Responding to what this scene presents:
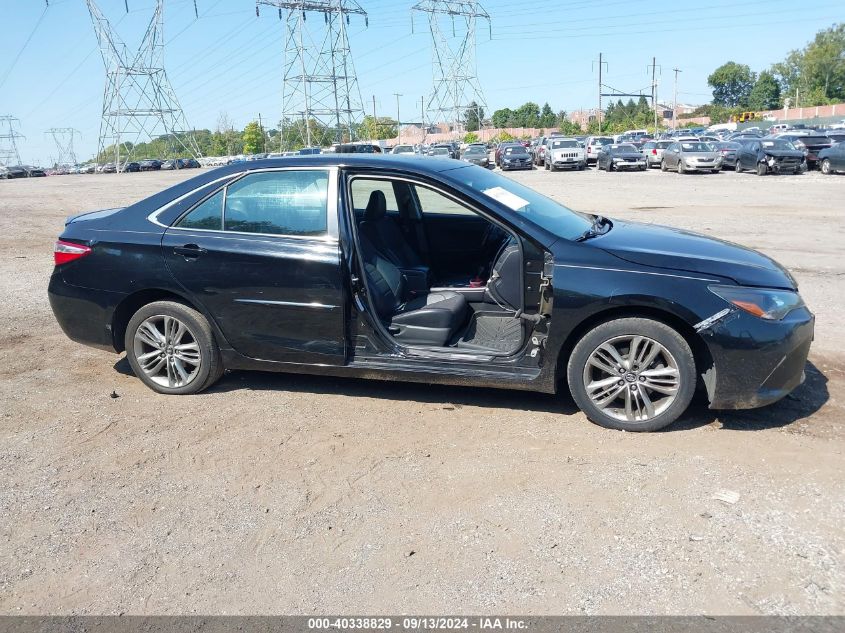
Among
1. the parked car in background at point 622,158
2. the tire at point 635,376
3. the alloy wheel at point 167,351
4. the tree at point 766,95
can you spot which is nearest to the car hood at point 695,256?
the tire at point 635,376

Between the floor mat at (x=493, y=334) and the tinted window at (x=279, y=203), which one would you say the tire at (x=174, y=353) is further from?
the floor mat at (x=493, y=334)

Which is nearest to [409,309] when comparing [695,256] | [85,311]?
[695,256]

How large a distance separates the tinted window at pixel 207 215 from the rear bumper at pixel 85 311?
28.8 inches

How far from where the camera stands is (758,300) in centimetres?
410

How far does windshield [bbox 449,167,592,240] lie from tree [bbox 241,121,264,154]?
109897 mm

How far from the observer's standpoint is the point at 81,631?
2.83 meters

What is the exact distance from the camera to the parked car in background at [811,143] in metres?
29.6

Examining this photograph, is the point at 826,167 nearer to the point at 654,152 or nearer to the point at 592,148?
the point at 654,152

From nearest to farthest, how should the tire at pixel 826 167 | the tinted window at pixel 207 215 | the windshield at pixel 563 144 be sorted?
the tinted window at pixel 207 215 → the tire at pixel 826 167 → the windshield at pixel 563 144

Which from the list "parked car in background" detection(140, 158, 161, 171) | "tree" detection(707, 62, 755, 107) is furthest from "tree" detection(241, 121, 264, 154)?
"tree" detection(707, 62, 755, 107)

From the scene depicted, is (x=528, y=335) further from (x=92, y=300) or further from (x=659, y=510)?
(x=92, y=300)

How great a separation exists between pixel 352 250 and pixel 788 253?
26.2ft

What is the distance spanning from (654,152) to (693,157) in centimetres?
574

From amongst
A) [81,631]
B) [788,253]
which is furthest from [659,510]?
[788,253]
